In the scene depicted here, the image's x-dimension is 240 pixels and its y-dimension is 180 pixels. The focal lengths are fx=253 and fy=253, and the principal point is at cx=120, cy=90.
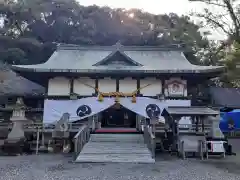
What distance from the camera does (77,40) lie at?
32.4 metres

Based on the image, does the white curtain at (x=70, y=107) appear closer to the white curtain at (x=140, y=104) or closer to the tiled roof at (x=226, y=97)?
the white curtain at (x=140, y=104)

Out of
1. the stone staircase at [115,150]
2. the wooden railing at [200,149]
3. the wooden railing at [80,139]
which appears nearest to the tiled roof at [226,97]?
the wooden railing at [200,149]

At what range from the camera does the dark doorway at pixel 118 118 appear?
1611 cm

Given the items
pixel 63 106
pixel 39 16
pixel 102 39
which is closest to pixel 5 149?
pixel 63 106

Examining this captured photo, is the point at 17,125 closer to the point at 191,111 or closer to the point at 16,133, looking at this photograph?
the point at 16,133

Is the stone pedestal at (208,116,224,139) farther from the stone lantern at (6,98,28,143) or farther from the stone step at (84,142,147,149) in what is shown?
the stone lantern at (6,98,28,143)

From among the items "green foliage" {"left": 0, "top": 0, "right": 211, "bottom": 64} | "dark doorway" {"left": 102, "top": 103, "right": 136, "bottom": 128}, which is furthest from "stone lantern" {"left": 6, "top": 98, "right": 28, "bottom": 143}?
"green foliage" {"left": 0, "top": 0, "right": 211, "bottom": 64}

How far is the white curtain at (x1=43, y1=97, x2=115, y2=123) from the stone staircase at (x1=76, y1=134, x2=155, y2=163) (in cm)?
207

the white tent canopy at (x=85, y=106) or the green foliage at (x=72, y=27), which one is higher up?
the green foliage at (x=72, y=27)

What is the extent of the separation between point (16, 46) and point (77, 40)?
769 centimetres

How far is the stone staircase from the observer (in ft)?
32.2

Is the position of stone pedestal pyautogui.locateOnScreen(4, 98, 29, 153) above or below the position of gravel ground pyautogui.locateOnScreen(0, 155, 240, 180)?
above

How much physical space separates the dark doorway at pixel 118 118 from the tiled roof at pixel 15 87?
6581mm

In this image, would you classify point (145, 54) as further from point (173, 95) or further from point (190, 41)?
point (190, 41)
